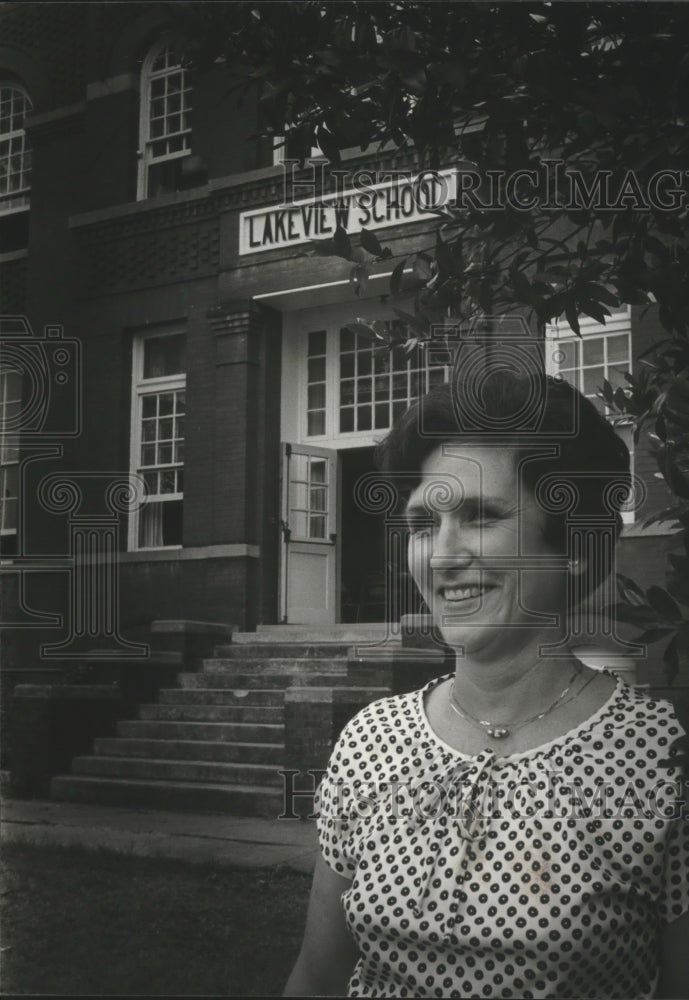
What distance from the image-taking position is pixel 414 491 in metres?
1.85

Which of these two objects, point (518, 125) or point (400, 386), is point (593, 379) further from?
point (518, 125)

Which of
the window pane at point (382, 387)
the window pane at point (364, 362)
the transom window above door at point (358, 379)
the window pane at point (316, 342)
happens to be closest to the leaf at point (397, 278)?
the transom window above door at point (358, 379)

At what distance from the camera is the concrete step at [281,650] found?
274 cm

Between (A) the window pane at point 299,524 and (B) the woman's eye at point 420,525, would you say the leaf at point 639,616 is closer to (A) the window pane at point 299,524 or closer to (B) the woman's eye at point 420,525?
(B) the woman's eye at point 420,525

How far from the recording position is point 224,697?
9.46 feet

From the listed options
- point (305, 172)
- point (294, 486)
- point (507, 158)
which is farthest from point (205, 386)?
point (507, 158)

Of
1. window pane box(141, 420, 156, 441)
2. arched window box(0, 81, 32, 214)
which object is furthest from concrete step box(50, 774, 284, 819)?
arched window box(0, 81, 32, 214)

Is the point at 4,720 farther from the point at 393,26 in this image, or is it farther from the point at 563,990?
the point at 393,26

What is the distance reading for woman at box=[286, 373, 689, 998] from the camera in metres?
1.53

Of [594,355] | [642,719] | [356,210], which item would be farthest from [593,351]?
[642,719]

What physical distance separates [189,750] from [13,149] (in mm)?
1645

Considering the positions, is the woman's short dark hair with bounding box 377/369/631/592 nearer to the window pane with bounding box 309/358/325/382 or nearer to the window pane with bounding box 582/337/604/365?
the window pane with bounding box 582/337/604/365

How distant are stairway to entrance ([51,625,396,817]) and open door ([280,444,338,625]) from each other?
73 millimetres

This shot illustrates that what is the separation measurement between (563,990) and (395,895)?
282 millimetres
